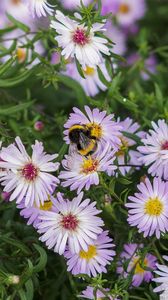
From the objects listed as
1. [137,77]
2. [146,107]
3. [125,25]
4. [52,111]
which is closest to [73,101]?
[52,111]

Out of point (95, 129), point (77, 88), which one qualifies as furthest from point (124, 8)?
point (95, 129)

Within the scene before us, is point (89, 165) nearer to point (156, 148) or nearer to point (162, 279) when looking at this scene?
point (156, 148)

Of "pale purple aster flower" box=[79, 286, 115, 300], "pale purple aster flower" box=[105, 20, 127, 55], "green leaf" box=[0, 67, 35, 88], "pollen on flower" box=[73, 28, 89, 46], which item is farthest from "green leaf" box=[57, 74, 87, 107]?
"pale purple aster flower" box=[105, 20, 127, 55]

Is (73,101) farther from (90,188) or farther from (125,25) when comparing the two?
(90,188)

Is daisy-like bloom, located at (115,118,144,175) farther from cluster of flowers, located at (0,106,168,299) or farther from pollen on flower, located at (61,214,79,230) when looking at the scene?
pollen on flower, located at (61,214,79,230)

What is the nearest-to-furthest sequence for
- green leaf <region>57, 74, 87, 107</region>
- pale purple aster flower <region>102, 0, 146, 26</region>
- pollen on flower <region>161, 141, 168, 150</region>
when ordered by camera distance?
pollen on flower <region>161, 141, 168, 150</region>
green leaf <region>57, 74, 87, 107</region>
pale purple aster flower <region>102, 0, 146, 26</region>

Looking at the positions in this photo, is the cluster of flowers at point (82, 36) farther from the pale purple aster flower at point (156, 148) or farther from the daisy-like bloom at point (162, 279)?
the daisy-like bloom at point (162, 279)

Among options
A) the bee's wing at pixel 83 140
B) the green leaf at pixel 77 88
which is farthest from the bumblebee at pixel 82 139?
the green leaf at pixel 77 88
